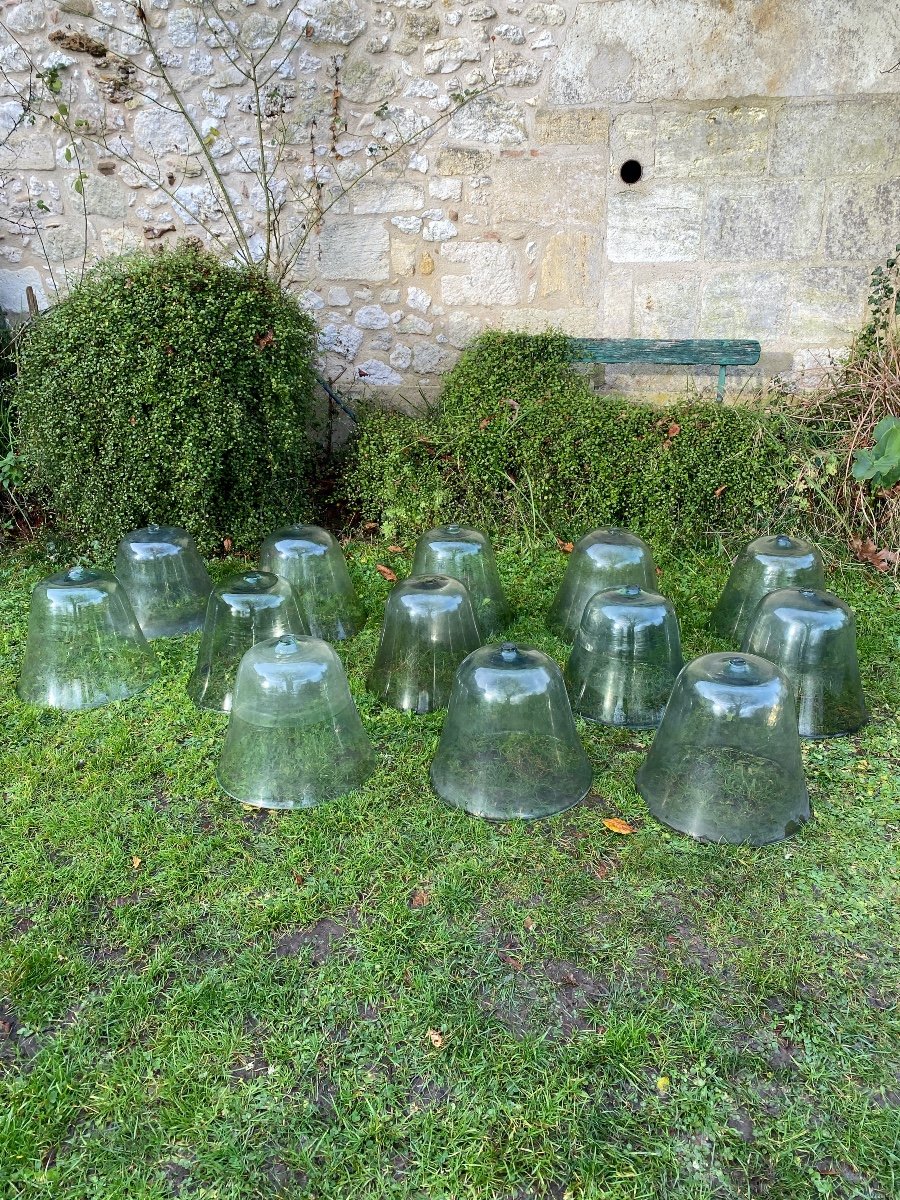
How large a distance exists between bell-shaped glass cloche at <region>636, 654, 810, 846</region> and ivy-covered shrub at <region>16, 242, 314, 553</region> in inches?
116

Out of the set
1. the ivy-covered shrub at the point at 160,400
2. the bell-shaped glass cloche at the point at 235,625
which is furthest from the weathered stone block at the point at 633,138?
the bell-shaped glass cloche at the point at 235,625

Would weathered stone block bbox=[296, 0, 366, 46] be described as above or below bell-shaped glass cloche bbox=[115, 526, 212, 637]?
above

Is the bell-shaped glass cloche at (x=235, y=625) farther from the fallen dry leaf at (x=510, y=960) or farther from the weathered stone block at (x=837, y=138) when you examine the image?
the weathered stone block at (x=837, y=138)

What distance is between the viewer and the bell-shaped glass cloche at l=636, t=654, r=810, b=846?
8.16ft

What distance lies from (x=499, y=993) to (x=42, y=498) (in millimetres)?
4141

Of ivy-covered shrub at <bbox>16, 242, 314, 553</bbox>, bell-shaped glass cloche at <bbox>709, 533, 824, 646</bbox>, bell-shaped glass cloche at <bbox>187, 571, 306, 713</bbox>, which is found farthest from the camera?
ivy-covered shrub at <bbox>16, 242, 314, 553</bbox>

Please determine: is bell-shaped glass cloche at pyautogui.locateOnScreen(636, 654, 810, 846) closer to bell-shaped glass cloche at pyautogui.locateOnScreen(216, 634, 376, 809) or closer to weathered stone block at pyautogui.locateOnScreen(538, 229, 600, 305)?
bell-shaped glass cloche at pyautogui.locateOnScreen(216, 634, 376, 809)

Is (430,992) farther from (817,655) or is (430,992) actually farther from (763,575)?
(763,575)

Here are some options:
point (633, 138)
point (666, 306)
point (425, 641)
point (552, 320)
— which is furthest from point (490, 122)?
point (425, 641)

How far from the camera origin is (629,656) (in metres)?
3.09

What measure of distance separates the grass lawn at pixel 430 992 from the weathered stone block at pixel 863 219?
11.8ft

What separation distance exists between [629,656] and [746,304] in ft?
11.2

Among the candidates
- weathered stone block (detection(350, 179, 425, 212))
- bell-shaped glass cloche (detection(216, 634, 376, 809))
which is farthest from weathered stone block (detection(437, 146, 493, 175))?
bell-shaped glass cloche (detection(216, 634, 376, 809))

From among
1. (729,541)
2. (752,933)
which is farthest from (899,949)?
(729,541)
